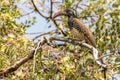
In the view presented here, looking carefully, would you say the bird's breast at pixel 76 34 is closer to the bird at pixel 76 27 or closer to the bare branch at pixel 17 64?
the bird at pixel 76 27

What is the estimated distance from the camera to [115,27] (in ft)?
15.8

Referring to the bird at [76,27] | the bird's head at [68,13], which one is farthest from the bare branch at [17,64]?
the bird's head at [68,13]

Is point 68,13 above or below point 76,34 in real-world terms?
above

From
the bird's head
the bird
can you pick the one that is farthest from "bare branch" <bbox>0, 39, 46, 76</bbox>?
the bird's head

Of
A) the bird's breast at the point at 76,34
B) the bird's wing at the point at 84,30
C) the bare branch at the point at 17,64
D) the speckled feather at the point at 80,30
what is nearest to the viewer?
the bird's wing at the point at 84,30

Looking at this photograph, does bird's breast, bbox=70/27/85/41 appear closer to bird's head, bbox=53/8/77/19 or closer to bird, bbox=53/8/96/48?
bird, bbox=53/8/96/48

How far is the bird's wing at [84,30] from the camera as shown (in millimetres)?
6035

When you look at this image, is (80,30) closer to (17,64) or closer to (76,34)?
(76,34)

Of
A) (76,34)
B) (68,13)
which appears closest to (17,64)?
(76,34)

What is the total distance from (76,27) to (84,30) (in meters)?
0.24

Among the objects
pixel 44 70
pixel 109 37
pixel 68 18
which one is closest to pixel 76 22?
pixel 68 18

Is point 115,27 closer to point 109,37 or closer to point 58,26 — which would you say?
point 109,37

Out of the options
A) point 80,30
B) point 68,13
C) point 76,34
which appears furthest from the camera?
point 68,13

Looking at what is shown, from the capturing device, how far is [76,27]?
22.3 feet
